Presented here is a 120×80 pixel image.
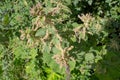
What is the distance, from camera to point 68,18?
322 cm

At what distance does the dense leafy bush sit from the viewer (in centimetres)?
241

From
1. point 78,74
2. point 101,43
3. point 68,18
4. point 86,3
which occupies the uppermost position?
point 86,3

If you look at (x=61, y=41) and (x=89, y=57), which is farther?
(x=89, y=57)

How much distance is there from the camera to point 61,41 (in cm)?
223

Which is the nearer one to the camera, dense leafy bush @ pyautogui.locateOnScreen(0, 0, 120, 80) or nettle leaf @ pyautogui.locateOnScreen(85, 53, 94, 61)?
dense leafy bush @ pyautogui.locateOnScreen(0, 0, 120, 80)

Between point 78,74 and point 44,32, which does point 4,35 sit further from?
point 44,32

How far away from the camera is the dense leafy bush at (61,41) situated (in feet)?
7.91

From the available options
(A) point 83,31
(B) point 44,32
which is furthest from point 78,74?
(B) point 44,32

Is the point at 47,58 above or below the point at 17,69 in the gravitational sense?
below

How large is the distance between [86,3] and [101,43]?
0.53 meters

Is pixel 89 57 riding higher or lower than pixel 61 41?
higher

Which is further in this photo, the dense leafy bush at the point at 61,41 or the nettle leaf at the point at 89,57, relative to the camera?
the nettle leaf at the point at 89,57

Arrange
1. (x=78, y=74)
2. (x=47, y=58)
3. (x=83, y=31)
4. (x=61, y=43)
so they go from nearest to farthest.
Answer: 1. (x=61, y=43)
2. (x=83, y=31)
3. (x=47, y=58)
4. (x=78, y=74)

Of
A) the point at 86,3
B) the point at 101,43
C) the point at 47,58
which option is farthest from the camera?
the point at 86,3
